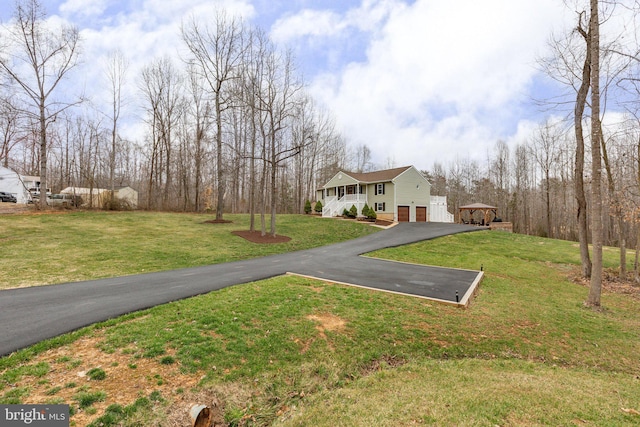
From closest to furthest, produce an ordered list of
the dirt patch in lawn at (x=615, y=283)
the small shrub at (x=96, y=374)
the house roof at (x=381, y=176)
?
the small shrub at (x=96, y=374) → the dirt patch in lawn at (x=615, y=283) → the house roof at (x=381, y=176)

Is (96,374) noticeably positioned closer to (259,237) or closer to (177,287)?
(177,287)

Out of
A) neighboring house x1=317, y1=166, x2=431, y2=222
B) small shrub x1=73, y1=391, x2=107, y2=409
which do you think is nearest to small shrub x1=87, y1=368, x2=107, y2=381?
small shrub x1=73, y1=391, x2=107, y2=409

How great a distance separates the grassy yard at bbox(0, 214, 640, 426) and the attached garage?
63.9ft

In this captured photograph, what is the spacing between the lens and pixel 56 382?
3.29 metres

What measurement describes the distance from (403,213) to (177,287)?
23537 mm

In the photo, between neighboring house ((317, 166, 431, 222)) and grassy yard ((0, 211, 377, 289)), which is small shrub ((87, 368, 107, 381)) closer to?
grassy yard ((0, 211, 377, 289))

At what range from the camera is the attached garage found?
26.9 meters

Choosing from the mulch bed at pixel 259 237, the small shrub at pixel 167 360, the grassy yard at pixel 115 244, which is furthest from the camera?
the mulch bed at pixel 259 237

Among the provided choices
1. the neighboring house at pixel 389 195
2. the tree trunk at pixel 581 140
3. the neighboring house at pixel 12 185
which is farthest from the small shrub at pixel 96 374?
the neighboring house at pixel 12 185

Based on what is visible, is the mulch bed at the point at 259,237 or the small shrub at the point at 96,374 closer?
the small shrub at the point at 96,374

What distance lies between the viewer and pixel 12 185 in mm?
27906

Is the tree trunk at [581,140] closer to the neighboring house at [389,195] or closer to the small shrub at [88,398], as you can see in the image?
the small shrub at [88,398]

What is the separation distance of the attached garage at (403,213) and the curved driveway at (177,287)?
14.7 metres

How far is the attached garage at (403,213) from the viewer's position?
2693cm
